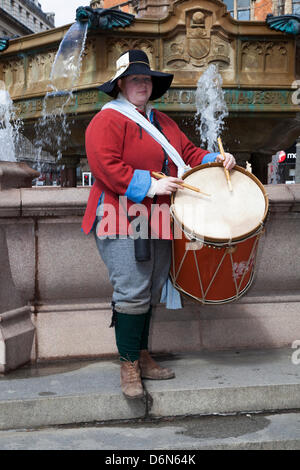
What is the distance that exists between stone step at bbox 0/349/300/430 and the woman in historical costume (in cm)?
12

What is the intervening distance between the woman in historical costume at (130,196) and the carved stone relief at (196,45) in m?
5.40

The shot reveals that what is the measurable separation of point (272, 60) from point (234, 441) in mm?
6801

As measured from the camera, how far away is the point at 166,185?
9.96 feet

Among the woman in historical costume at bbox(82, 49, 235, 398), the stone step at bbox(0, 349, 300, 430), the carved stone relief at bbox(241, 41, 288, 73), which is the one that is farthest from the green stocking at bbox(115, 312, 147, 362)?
the carved stone relief at bbox(241, 41, 288, 73)

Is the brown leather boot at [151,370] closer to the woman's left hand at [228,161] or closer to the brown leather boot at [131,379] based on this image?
the brown leather boot at [131,379]

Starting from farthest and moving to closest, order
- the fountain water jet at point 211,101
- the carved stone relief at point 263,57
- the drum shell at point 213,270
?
the carved stone relief at point 263,57 → the fountain water jet at point 211,101 → the drum shell at point 213,270

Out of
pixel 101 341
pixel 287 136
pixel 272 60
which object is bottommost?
pixel 101 341

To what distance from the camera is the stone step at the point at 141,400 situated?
3.11 metres

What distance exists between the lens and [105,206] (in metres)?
3.16

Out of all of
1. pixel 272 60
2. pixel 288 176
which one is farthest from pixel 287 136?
pixel 288 176

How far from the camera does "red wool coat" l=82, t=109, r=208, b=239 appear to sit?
3.04 metres

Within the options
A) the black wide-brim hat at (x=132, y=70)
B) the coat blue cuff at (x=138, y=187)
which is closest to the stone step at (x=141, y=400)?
the coat blue cuff at (x=138, y=187)

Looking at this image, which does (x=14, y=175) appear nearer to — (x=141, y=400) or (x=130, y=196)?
(x=130, y=196)

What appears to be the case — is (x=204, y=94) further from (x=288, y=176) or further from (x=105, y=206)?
(x=288, y=176)
